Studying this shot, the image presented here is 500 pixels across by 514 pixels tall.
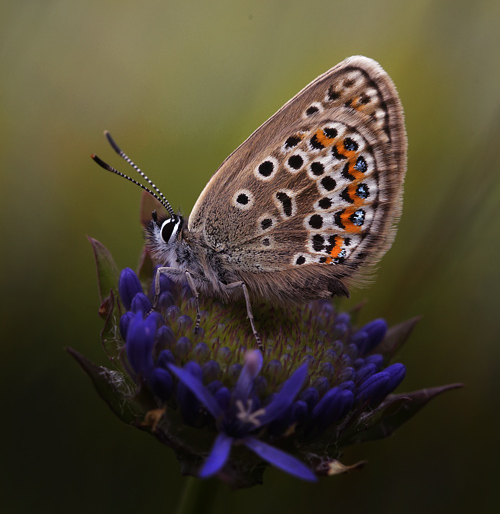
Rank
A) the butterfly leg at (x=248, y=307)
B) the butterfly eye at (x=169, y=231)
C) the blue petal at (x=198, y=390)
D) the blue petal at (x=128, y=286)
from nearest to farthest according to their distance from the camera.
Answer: the blue petal at (x=198, y=390)
the butterfly leg at (x=248, y=307)
the blue petal at (x=128, y=286)
the butterfly eye at (x=169, y=231)

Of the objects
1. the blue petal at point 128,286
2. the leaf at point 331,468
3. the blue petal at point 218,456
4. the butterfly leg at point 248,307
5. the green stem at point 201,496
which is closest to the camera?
the blue petal at point 218,456

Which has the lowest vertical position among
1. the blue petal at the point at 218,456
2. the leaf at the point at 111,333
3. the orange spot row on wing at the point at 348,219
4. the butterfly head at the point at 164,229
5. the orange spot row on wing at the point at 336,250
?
the blue petal at the point at 218,456

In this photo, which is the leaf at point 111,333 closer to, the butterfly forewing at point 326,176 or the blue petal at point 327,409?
the butterfly forewing at point 326,176

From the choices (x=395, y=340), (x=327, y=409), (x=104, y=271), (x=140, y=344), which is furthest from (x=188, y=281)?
(x=395, y=340)

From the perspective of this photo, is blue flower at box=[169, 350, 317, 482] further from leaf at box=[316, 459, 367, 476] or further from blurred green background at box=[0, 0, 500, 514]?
blurred green background at box=[0, 0, 500, 514]

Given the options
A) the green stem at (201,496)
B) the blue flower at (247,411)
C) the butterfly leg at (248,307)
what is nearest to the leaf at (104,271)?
the butterfly leg at (248,307)

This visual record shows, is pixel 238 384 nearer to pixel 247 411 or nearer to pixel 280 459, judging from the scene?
pixel 247 411
